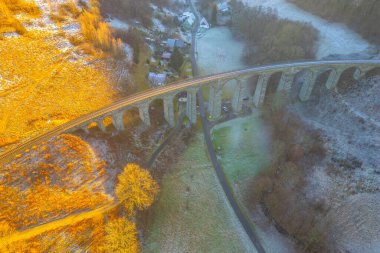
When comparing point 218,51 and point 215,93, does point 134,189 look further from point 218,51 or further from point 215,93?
point 218,51

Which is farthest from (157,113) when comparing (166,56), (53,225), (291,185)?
(291,185)

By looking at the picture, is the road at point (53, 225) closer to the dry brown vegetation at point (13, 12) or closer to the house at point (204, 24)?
the dry brown vegetation at point (13, 12)

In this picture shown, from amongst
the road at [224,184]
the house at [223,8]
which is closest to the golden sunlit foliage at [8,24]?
the road at [224,184]

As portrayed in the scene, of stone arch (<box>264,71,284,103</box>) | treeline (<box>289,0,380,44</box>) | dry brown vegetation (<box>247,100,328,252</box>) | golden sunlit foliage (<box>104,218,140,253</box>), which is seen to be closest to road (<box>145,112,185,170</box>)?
golden sunlit foliage (<box>104,218,140,253</box>)

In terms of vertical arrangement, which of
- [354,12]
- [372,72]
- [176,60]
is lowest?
[176,60]

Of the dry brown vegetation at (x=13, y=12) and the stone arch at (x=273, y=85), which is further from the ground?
the dry brown vegetation at (x=13, y=12)

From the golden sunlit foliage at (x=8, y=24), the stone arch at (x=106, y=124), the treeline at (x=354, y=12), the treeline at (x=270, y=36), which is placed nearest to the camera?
the stone arch at (x=106, y=124)

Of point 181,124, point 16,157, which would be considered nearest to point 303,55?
point 181,124

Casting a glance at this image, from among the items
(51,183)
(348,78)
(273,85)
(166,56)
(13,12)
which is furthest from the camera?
(166,56)
